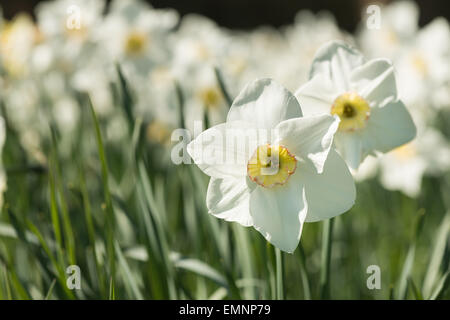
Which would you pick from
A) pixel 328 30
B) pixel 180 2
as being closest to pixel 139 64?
pixel 328 30

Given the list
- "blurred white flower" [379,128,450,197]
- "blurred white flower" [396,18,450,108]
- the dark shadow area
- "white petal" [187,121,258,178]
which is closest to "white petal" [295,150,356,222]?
"white petal" [187,121,258,178]

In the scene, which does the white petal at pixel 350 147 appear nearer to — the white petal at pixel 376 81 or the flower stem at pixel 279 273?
the white petal at pixel 376 81

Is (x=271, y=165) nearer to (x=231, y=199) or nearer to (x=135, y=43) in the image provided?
(x=231, y=199)

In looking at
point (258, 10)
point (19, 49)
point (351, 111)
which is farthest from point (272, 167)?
point (258, 10)

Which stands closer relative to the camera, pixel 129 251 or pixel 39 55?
pixel 129 251

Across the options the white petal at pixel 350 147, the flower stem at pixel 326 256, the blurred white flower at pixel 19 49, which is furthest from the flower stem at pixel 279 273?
the blurred white flower at pixel 19 49

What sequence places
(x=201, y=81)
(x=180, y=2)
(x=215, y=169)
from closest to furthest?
(x=215, y=169) → (x=201, y=81) → (x=180, y=2)
